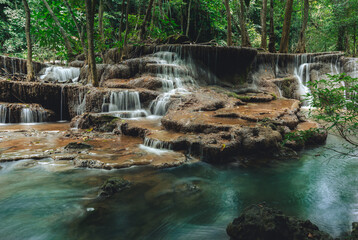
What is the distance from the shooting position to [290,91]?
513 inches

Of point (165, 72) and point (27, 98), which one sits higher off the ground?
point (165, 72)

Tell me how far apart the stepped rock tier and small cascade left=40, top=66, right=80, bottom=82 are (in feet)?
0.21

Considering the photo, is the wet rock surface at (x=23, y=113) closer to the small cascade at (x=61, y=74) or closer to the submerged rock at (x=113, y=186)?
the small cascade at (x=61, y=74)

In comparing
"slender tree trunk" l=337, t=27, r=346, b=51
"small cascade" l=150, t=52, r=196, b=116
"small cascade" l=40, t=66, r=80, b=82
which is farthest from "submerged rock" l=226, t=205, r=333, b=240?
"slender tree trunk" l=337, t=27, r=346, b=51

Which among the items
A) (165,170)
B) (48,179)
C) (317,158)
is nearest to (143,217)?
(165,170)

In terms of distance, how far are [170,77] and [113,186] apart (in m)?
8.72

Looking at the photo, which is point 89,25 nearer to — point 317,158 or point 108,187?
point 108,187

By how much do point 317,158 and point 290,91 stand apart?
8.75 metres

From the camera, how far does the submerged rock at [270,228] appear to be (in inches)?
92.3

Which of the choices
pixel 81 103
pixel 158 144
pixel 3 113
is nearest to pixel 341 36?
pixel 158 144

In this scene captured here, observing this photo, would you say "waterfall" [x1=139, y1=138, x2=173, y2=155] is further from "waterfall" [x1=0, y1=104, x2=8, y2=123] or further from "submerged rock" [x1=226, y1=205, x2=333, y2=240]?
"waterfall" [x1=0, y1=104, x2=8, y2=123]

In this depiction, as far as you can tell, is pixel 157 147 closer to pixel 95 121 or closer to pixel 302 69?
pixel 95 121

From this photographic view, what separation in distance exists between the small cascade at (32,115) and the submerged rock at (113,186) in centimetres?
749

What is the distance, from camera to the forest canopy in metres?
14.2
